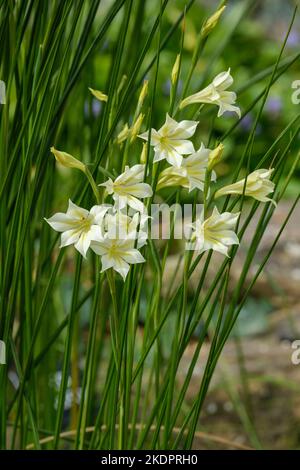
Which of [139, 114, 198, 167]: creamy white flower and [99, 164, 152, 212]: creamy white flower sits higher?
[139, 114, 198, 167]: creamy white flower

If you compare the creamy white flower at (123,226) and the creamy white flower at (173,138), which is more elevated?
the creamy white flower at (173,138)

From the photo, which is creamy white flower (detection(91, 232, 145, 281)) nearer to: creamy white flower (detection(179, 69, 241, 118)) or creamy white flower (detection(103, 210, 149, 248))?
creamy white flower (detection(103, 210, 149, 248))

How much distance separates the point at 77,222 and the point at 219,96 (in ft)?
0.60

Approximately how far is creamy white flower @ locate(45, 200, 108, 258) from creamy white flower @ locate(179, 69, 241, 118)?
14 cm

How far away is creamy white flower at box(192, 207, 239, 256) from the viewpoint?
0.76 meters

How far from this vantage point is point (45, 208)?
1.12 m

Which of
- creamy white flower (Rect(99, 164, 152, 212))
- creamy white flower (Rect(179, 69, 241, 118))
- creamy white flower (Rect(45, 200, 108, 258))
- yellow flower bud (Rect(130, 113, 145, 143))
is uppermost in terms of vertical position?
creamy white flower (Rect(179, 69, 241, 118))

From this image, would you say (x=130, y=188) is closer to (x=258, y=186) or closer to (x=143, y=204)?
(x=143, y=204)

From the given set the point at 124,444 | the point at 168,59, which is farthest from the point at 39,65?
the point at 168,59

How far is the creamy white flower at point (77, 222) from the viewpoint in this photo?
72 centimetres

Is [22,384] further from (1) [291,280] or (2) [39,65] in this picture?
(1) [291,280]

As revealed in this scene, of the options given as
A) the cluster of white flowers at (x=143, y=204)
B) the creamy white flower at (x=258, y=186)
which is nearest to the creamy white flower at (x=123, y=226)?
the cluster of white flowers at (x=143, y=204)

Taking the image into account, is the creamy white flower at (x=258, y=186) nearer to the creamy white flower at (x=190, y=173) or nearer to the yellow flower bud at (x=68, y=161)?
the creamy white flower at (x=190, y=173)

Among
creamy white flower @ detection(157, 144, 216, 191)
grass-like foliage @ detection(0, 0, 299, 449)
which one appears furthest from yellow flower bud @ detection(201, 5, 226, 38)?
creamy white flower @ detection(157, 144, 216, 191)
